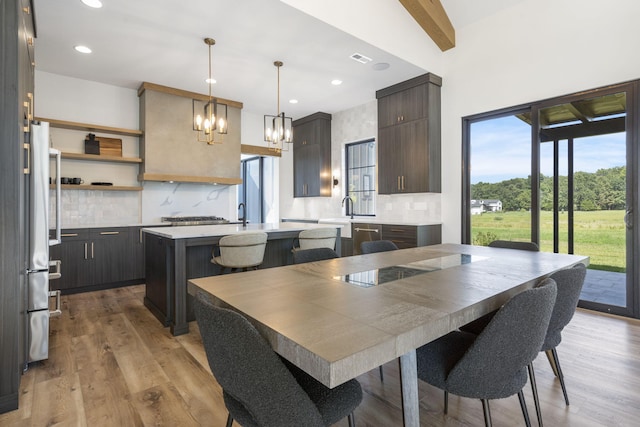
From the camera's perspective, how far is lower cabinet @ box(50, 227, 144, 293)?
4207 mm

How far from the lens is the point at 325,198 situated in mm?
6996

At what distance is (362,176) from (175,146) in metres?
3.36

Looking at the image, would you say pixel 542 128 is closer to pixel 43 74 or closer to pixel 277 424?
pixel 277 424

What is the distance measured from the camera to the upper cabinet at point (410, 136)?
481 cm

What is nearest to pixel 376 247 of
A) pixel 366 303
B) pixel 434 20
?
pixel 366 303

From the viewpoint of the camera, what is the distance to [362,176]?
6367mm

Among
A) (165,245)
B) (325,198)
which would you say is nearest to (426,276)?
(165,245)

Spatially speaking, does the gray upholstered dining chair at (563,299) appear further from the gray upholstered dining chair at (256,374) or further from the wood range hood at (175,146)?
the wood range hood at (175,146)

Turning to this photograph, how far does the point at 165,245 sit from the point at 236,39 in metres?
2.42

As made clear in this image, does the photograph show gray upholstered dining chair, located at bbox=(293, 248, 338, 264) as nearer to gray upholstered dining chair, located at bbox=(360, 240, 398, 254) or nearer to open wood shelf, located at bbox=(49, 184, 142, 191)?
gray upholstered dining chair, located at bbox=(360, 240, 398, 254)

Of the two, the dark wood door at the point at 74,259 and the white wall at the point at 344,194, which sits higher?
the white wall at the point at 344,194

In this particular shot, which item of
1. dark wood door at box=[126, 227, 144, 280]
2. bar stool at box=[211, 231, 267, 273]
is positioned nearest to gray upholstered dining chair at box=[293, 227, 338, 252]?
bar stool at box=[211, 231, 267, 273]

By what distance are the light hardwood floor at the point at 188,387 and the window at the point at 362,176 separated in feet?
12.4

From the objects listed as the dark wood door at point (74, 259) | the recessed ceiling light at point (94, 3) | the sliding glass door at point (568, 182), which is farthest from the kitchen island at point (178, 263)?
the sliding glass door at point (568, 182)
